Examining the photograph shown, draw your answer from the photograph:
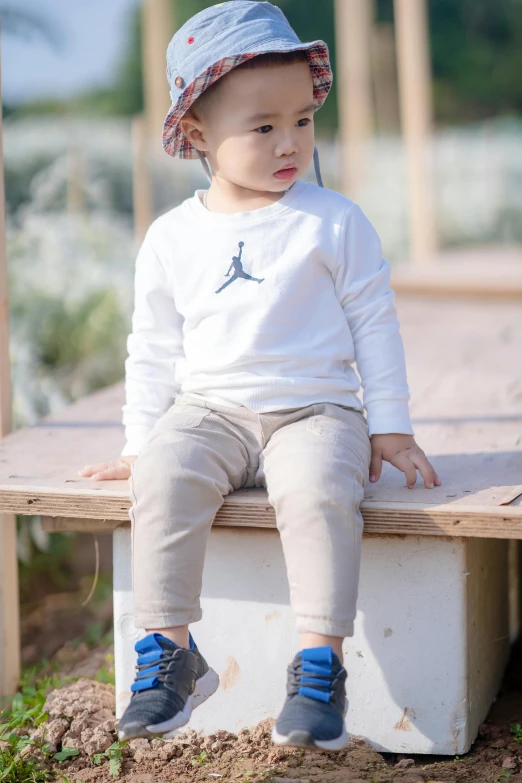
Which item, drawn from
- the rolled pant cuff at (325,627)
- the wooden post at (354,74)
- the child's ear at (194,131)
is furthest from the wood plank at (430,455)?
the wooden post at (354,74)

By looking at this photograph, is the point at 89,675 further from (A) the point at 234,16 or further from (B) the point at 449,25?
(B) the point at 449,25

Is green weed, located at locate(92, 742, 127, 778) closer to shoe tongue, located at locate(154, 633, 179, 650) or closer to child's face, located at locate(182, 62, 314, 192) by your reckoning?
shoe tongue, located at locate(154, 633, 179, 650)

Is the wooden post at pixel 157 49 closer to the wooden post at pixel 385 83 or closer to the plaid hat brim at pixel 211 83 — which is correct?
the plaid hat brim at pixel 211 83

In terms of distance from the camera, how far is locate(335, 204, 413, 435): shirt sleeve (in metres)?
2.05

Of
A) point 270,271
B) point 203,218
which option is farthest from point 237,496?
point 203,218

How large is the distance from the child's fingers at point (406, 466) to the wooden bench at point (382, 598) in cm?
3

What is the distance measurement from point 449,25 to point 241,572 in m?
22.2

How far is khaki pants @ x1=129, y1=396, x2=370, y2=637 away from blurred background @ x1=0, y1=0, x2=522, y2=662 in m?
1.47

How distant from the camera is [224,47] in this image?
198 centimetres

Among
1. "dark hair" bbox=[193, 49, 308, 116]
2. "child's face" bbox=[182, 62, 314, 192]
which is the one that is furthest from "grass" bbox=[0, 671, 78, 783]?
"dark hair" bbox=[193, 49, 308, 116]

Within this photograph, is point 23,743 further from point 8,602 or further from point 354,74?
point 354,74

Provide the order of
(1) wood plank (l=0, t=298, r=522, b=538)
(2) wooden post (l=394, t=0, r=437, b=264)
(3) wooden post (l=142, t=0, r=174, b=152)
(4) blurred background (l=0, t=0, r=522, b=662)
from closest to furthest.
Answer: (1) wood plank (l=0, t=298, r=522, b=538), (4) blurred background (l=0, t=0, r=522, b=662), (2) wooden post (l=394, t=0, r=437, b=264), (3) wooden post (l=142, t=0, r=174, b=152)

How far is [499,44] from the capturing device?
2242 cm

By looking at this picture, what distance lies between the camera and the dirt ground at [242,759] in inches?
77.0
